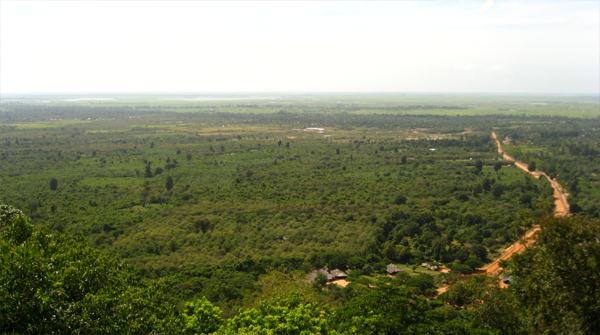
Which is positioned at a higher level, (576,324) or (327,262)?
(576,324)

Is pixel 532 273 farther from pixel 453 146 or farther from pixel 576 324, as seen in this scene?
pixel 453 146

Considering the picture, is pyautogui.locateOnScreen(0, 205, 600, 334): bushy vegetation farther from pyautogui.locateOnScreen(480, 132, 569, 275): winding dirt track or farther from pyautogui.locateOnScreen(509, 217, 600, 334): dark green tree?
pyautogui.locateOnScreen(480, 132, 569, 275): winding dirt track

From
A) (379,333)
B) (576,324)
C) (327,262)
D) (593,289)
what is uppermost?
(593,289)

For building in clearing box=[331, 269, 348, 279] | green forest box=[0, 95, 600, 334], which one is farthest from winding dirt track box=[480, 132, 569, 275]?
building in clearing box=[331, 269, 348, 279]

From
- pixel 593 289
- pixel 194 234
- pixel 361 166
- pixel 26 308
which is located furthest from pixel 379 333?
pixel 361 166

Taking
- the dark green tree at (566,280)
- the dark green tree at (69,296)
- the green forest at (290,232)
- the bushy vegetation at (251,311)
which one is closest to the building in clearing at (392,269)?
the green forest at (290,232)

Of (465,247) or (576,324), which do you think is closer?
(576,324)
